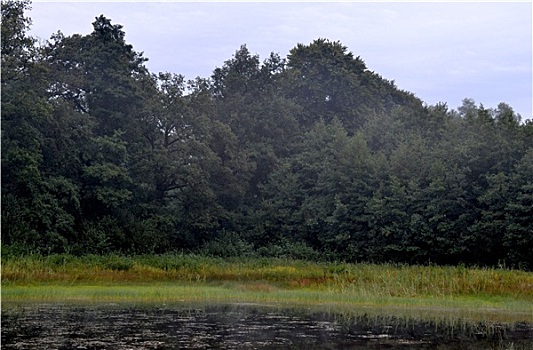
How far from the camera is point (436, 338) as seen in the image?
746 inches

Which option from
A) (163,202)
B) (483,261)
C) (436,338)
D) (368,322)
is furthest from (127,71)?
(436,338)

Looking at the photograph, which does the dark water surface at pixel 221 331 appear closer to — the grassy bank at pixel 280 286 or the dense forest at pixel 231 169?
the grassy bank at pixel 280 286

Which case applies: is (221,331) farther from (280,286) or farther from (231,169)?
(231,169)

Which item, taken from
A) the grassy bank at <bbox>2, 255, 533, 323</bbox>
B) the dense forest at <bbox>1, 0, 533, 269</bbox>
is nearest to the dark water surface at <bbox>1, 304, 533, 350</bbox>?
the grassy bank at <bbox>2, 255, 533, 323</bbox>

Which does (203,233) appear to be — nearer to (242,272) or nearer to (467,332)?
(242,272)

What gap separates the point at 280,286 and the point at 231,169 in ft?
82.2

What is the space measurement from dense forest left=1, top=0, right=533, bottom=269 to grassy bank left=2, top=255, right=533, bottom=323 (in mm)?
9748

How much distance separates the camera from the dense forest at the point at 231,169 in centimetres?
4722

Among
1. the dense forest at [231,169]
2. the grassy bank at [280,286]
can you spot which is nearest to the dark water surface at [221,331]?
the grassy bank at [280,286]

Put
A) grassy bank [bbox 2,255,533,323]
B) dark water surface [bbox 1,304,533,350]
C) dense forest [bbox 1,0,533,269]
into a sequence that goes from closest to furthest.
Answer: dark water surface [bbox 1,304,533,350], grassy bank [bbox 2,255,533,323], dense forest [bbox 1,0,533,269]

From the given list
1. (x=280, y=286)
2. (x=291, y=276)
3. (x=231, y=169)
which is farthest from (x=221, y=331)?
(x=231, y=169)

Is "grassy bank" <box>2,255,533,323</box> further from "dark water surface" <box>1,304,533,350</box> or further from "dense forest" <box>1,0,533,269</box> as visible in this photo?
"dense forest" <box>1,0,533,269</box>

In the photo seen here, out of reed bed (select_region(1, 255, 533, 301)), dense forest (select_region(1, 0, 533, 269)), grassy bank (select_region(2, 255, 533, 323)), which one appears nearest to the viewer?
grassy bank (select_region(2, 255, 533, 323))

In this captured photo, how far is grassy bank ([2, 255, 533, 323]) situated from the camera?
27578mm
